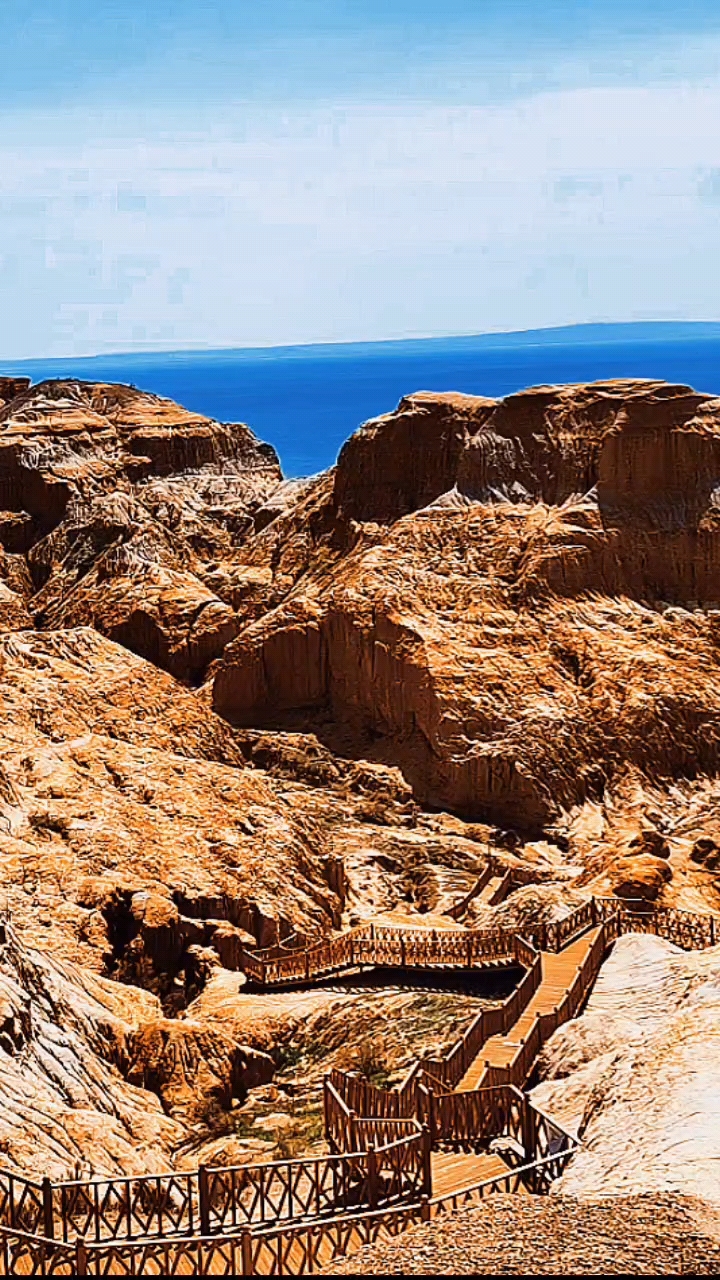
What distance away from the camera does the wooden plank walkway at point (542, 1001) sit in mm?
21766

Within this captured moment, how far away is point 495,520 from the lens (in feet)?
176

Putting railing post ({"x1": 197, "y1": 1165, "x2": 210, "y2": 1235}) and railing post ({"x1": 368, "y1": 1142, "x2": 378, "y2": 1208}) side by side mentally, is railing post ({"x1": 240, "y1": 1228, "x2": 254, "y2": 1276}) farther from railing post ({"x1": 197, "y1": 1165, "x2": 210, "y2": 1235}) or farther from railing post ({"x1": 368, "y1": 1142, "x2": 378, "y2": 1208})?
railing post ({"x1": 368, "y1": 1142, "x2": 378, "y2": 1208})

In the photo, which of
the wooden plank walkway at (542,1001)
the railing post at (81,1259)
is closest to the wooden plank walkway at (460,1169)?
the wooden plank walkway at (542,1001)

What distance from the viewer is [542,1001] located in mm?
24172

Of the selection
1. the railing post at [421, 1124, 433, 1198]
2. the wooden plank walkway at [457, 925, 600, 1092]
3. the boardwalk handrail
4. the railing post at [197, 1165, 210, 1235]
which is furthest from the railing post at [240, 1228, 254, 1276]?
the wooden plank walkway at [457, 925, 600, 1092]

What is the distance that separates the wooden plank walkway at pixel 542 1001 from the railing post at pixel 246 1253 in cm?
637

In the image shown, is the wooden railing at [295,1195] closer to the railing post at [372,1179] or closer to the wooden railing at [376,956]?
the railing post at [372,1179]

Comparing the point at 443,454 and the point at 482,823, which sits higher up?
the point at 443,454

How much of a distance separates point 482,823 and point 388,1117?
25311mm

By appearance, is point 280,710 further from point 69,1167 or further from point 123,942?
point 69,1167

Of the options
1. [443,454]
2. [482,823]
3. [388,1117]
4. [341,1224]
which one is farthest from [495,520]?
[341,1224]

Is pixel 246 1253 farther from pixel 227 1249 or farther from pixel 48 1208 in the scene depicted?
pixel 48 1208

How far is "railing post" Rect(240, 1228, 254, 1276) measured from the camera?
45.9 feet

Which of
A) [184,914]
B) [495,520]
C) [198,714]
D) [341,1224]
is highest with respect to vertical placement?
[495,520]
